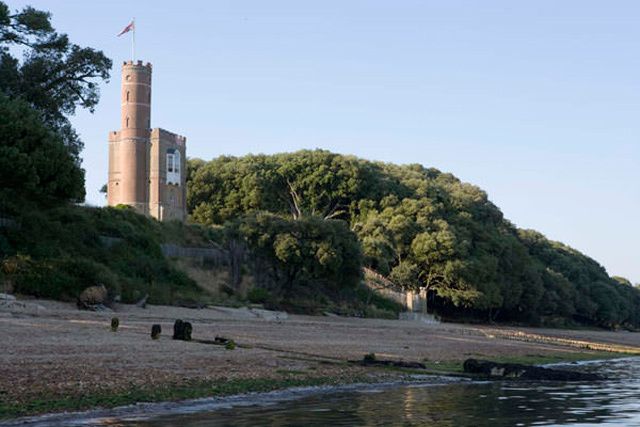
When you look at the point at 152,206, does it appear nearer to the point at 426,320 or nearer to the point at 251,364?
the point at 426,320

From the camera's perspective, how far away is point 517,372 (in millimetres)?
28078

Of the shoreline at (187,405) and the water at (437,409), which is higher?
the shoreline at (187,405)

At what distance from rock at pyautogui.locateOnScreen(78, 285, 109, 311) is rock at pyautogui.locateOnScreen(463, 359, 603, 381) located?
54.2 ft

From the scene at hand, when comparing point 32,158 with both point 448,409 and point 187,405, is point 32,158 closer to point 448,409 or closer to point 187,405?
point 187,405

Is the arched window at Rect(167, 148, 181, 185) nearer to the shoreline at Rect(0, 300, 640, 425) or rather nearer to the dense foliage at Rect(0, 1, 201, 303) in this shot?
the dense foliage at Rect(0, 1, 201, 303)

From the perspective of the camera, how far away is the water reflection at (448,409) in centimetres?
1628

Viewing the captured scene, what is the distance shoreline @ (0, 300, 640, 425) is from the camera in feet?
56.7

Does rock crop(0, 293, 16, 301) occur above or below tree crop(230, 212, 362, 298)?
below

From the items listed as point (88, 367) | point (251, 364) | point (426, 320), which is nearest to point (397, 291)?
point (426, 320)

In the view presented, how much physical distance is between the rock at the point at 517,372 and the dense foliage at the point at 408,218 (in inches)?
1743

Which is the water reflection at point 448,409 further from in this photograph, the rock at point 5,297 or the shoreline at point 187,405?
the rock at point 5,297

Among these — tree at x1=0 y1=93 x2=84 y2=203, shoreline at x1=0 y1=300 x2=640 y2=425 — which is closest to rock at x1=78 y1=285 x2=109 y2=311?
shoreline at x1=0 y1=300 x2=640 y2=425

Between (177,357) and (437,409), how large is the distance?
7.98 m

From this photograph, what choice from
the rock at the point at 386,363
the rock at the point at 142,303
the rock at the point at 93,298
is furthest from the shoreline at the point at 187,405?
the rock at the point at 142,303
